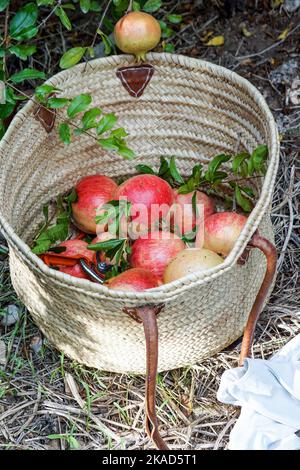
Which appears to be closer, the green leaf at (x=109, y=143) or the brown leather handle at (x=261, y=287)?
the brown leather handle at (x=261, y=287)

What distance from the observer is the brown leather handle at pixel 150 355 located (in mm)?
1280

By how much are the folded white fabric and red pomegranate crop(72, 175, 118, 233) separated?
54 cm

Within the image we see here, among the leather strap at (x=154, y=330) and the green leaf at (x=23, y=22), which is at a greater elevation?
the green leaf at (x=23, y=22)

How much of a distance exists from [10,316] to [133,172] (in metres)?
0.55

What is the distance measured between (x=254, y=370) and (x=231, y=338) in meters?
0.12

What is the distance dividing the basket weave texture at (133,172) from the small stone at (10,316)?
0.42ft

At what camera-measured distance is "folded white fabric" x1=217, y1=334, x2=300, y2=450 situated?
143cm

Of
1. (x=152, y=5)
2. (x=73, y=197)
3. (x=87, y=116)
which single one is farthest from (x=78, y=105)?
(x=152, y=5)

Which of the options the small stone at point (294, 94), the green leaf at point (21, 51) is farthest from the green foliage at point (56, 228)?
the small stone at point (294, 94)

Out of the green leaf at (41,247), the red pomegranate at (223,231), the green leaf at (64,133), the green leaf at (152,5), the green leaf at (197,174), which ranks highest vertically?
the green leaf at (152,5)

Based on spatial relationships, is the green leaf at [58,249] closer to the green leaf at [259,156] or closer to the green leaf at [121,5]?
the green leaf at [259,156]

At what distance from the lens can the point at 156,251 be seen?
1.63 m

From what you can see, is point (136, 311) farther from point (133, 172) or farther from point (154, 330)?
point (133, 172)
